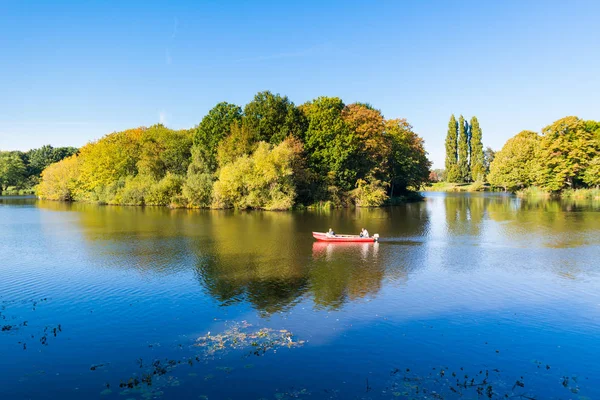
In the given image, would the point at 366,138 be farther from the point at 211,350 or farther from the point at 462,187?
the point at 462,187

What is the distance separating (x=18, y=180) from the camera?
465 ft

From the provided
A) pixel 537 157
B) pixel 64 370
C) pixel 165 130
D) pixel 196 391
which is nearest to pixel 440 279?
pixel 196 391

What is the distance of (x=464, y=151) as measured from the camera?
148500 mm

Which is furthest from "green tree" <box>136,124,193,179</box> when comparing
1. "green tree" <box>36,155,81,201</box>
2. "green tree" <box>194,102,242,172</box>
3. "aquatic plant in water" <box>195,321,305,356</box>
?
"aquatic plant in water" <box>195,321,305,356</box>

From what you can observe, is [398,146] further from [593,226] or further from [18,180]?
[18,180]

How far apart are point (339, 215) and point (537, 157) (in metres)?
64.4

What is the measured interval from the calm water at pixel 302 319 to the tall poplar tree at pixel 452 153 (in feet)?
389

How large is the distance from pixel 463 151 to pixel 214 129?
339 ft

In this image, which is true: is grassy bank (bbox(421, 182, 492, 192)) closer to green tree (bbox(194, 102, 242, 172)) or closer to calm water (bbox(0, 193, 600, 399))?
green tree (bbox(194, 102, 242, 172))

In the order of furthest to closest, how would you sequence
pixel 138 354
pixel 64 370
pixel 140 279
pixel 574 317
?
1. pixel 140 279
2. pixel 574 317
3. pixel 138 354
4. pixel 64 370

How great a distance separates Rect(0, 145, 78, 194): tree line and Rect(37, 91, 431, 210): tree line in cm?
7286

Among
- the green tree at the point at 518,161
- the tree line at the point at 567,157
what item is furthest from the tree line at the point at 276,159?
the green tree at the point at 518,161

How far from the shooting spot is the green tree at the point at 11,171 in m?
137

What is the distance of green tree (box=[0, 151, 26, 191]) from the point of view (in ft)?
451
